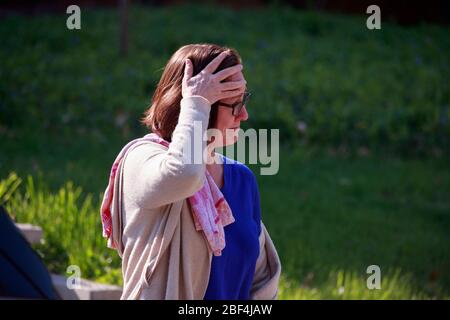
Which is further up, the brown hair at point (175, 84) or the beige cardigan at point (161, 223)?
the brown hair at point (175, 84)

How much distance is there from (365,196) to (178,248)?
6.29 metres

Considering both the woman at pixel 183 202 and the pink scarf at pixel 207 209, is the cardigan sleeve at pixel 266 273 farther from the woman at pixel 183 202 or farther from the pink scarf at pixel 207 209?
the pink scarf at pixel 207 209

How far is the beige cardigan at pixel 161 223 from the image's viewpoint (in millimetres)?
2572

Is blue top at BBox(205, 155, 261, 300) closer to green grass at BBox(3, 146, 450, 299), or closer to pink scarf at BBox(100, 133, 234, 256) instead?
pink scarf at BBox(100, 133, 234, 256)

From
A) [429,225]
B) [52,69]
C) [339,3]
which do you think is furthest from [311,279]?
[339,3]

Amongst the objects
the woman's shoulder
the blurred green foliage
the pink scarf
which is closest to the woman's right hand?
the pink scarf

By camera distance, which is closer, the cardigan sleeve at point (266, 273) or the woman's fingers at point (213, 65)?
the woman's fingers at point (213, 65)

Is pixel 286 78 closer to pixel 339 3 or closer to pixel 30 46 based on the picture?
pixel 30 46

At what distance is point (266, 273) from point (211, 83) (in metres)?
0.82

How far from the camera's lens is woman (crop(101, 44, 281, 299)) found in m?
2.60

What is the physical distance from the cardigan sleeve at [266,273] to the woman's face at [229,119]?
1.30 feet

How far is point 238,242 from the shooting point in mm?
2951

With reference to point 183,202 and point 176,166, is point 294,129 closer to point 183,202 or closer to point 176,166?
point 183,202

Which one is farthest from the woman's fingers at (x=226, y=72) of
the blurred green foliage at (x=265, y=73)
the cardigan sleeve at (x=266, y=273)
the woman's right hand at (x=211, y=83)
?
the blurred green foliage at (x=265, y=73)
